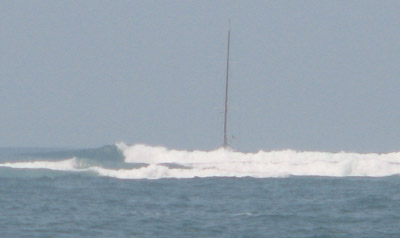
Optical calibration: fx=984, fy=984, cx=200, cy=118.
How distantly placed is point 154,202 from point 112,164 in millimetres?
17493

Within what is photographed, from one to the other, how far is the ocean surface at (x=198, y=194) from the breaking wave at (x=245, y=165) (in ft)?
0.18

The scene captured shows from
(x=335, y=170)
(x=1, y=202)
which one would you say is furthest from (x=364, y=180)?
(x=1, y=202)

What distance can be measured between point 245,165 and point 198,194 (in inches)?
426

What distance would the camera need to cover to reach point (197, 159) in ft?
171

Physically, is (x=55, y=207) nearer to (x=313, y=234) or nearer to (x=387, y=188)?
(x=313, y=234)

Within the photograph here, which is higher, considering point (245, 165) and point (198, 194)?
point (245, 165)

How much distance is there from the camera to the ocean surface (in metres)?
28.7

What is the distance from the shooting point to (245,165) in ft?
160

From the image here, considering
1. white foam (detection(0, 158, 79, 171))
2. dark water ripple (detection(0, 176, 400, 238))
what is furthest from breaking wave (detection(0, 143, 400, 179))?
dark water ripple (detection(0, 176, 400, 238))

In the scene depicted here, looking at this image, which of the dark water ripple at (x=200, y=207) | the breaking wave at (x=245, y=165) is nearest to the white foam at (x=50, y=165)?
the breaking wave at (x=245, y=165)

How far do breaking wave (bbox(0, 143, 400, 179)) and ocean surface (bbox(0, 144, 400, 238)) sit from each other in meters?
0.06

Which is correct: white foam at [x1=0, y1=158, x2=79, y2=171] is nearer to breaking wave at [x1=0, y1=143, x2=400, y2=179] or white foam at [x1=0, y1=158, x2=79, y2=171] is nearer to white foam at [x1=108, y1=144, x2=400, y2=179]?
breaking wave at [x1=0, y1=143, x2=400, y2=179]

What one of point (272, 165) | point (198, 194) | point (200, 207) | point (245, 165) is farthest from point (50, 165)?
point (200, 207)

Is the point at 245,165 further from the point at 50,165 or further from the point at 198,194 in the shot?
the point at 198,194
